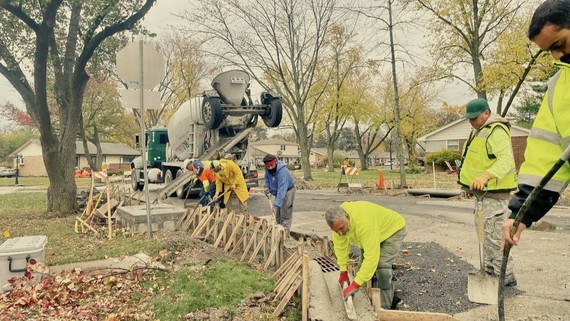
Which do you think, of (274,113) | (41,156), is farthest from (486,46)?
(41,156)

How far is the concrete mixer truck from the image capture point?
11.8m

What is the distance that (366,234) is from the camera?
3.76 metres

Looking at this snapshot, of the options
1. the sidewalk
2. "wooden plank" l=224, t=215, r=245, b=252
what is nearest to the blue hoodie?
"wooden plank" l=224, t=215, r=245, b=252

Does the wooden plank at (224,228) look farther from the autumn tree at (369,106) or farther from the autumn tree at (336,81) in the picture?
the autumn tree at (369,106)

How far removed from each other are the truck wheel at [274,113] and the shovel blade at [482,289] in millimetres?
8685

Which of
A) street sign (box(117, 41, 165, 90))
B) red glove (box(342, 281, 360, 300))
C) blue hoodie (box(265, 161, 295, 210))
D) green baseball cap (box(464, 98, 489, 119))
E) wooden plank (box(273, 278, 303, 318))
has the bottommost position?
wooden plank (box(273, 278, 303, 318))

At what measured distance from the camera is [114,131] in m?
44.2

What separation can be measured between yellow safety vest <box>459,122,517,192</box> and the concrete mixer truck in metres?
7.75

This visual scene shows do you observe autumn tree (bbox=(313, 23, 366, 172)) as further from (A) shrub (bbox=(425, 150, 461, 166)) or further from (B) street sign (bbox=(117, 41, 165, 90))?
(B) street sign (bbox=(117, 41, 165, 90))

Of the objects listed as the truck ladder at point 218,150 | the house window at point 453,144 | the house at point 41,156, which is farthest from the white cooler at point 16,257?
the house at point 41,156

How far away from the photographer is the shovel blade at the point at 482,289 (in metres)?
3.66

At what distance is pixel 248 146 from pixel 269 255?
7872 millimetres

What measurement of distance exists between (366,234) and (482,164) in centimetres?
164

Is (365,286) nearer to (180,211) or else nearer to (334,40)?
(180,211)
